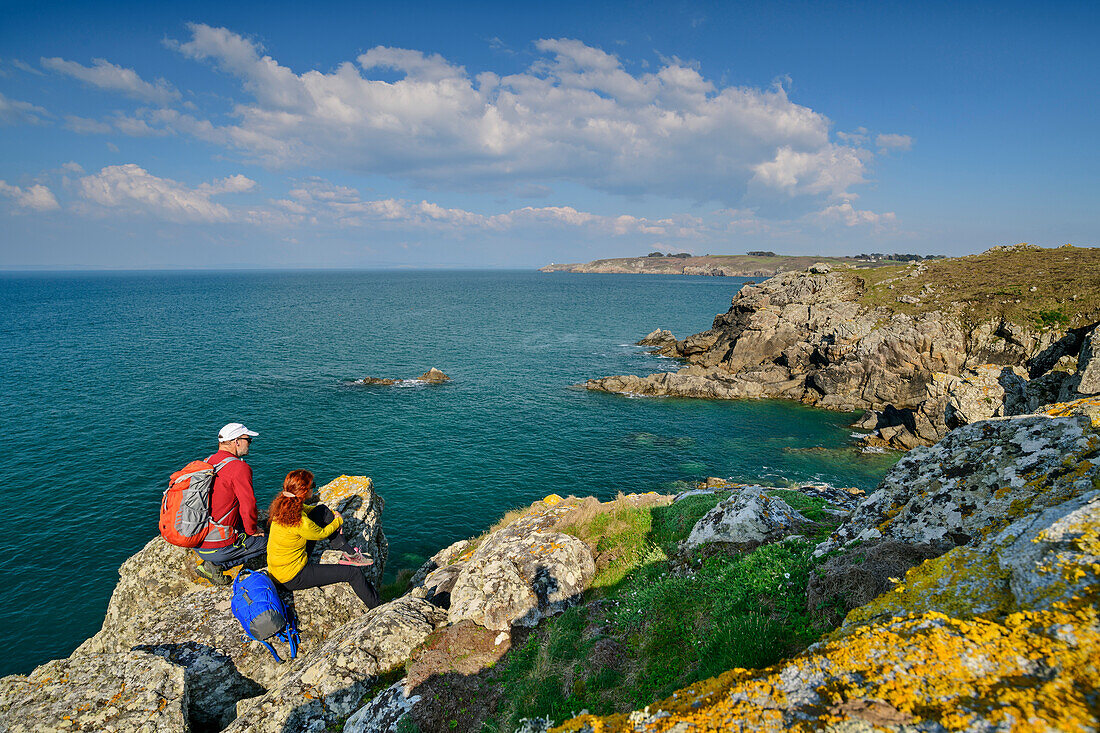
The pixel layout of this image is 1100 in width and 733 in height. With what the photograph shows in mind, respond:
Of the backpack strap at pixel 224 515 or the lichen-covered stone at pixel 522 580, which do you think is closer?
the backpack strap at pixel 224 515

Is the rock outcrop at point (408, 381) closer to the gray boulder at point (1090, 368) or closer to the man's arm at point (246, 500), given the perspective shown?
the man's arm at point (246, 500)

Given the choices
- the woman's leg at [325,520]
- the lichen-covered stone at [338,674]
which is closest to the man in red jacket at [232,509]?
the woman's leg at [325,520]

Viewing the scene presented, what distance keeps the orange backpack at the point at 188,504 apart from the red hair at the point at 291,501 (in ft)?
4.37

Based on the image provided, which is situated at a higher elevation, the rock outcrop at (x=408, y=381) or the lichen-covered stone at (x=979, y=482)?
the lichen-covered stone at (x=979, y=482)

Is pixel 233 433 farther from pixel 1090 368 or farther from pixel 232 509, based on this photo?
pixel 1090 368

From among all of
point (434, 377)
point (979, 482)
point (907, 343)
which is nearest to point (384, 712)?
point (979, 482)

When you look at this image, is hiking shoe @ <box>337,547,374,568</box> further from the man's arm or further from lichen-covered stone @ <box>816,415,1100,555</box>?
lichen-covered stone @ <box>816,415,1100,555</box>

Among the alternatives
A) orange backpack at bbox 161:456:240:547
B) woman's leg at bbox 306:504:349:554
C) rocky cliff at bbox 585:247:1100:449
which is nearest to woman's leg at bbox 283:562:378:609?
woman's leg at bbox 306:504:349:554

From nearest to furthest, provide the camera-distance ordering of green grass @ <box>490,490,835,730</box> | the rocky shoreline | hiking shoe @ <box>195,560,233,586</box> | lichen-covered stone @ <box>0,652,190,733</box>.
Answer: the rocky shoreline, green grass @ <box>490,490,835,730</box>, lichen-covered stone @ <box>0,652,190,733</box>, hiking shoe @ <box>195,560,233,586</box>

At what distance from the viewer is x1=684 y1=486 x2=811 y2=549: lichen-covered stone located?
10414 millimetres

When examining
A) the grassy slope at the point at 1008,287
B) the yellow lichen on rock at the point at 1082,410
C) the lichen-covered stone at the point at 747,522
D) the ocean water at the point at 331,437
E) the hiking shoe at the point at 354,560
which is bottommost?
the ocean water at the point at 331,437

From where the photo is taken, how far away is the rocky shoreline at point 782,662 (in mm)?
3811

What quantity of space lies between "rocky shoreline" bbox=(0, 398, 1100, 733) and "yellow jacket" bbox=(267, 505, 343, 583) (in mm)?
1518

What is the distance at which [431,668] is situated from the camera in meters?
8.85
